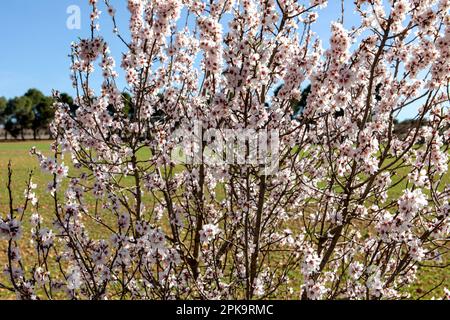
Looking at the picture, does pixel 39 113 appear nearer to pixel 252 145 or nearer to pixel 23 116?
pixel 23 116

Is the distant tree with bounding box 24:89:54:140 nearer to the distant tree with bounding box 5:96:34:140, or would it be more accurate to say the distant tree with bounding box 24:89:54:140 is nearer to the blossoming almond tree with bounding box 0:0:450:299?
the distant tree with bounding box 5:96:34:140

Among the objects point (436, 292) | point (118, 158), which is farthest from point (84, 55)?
point (436, 292)

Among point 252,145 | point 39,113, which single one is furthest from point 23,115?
point 252,145

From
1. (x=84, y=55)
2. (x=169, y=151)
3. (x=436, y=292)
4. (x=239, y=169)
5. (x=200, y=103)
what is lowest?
(x=436, y=292)

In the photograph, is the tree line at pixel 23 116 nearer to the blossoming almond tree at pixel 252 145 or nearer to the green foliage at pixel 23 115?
the green foliage at pixel 23 115

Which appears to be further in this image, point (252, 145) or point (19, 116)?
point (19, 116)

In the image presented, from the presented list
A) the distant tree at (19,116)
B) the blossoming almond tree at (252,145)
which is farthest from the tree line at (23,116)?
the blossoming almond tree at (252,145)

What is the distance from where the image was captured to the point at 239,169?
436cm

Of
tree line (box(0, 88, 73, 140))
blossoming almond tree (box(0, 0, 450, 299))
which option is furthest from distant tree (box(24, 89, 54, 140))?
blossoming almond tree (box(0, 0, 450, 299))

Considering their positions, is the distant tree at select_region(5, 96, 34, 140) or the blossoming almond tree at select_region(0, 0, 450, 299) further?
the distant tree at select_region(5, 96, 34, 140)

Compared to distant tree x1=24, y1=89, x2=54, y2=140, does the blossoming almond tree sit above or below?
below

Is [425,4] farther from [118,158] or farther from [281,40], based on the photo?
[118,158]
